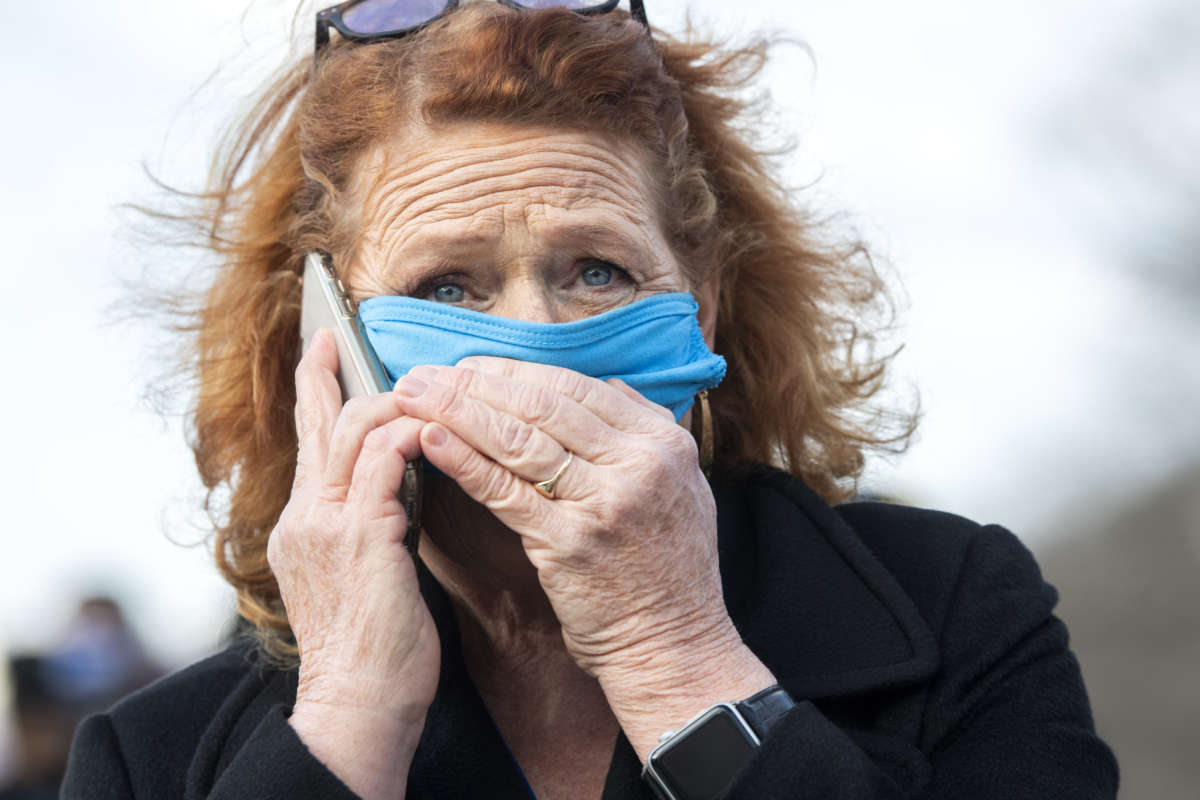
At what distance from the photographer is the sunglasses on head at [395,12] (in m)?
2.90

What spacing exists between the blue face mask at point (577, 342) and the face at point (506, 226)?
0.11m

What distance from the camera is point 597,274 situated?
2.75 meters

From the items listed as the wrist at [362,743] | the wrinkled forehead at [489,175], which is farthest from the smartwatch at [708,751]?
the wrinkled forehead at [489,175]

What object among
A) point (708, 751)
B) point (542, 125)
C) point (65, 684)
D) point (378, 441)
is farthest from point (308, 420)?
point (65, 684)

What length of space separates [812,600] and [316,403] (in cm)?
125

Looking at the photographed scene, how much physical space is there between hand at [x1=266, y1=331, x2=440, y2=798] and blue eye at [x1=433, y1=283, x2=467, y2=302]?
1.28 ft

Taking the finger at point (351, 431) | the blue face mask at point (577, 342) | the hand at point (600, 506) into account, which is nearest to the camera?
the hand at point (600, 506)

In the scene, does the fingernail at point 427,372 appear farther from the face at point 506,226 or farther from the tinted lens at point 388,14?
the tinted lens at point 388,14

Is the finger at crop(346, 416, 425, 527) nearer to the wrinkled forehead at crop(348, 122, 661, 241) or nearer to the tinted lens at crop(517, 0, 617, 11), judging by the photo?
the wrinkled forehead at crop(348, 122, 661, 241)

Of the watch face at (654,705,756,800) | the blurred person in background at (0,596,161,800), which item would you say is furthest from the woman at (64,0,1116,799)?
the blurred person in background at (0,596,161,800)

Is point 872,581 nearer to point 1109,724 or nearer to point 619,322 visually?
point 619,322

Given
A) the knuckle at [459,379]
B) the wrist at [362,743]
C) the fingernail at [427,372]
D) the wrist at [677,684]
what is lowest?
the wrist at [677,684]

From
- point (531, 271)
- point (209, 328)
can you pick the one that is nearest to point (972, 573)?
point (531, 271)

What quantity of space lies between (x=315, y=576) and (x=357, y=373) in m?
0.46
